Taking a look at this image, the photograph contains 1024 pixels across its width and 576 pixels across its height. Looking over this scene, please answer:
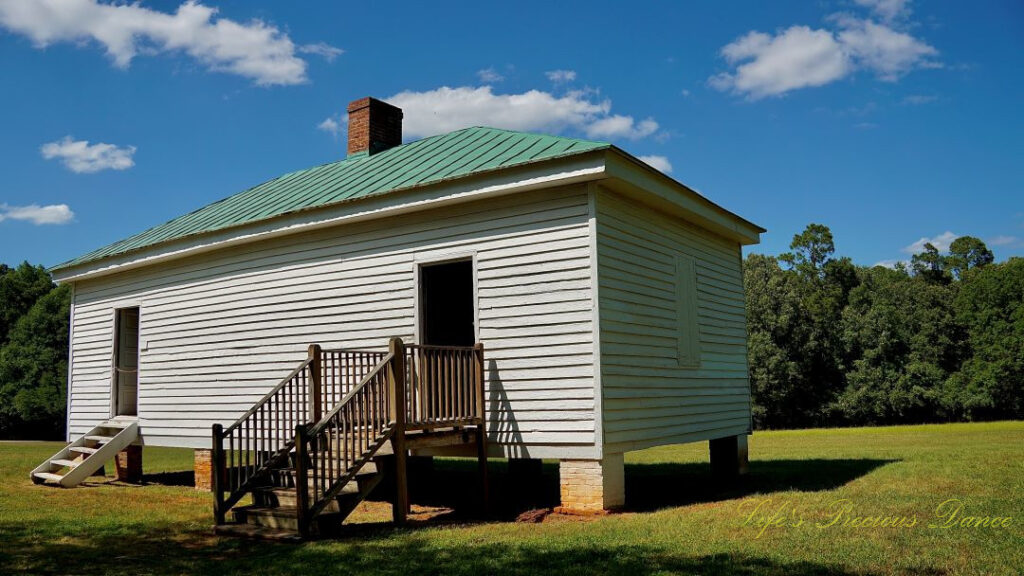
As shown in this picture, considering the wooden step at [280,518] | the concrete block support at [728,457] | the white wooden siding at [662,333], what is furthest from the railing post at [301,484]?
the concrete block support at [728,457]

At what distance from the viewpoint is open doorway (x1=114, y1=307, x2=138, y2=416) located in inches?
656

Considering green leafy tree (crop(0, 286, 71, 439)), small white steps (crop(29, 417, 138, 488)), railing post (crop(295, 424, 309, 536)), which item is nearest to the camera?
railing post (crop(295, 424, 309, 536))

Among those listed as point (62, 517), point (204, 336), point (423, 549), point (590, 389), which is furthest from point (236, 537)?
point (204, 336)

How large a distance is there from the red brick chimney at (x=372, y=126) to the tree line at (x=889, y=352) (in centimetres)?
3488

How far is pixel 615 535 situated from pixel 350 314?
5819 mm

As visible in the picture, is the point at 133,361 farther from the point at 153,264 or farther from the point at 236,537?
the point at 236,537

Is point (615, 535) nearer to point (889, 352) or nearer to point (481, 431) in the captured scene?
point (481, 431)

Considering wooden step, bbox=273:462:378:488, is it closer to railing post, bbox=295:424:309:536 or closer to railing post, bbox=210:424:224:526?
railing post, bbox=210:424:224:526

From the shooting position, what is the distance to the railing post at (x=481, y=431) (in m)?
10.7

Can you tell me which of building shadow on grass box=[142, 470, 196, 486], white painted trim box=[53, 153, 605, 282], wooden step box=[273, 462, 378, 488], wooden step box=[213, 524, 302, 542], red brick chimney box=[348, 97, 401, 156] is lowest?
building shadow on grass box=[142, 470, 196, 486]

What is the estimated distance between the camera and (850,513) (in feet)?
30.5

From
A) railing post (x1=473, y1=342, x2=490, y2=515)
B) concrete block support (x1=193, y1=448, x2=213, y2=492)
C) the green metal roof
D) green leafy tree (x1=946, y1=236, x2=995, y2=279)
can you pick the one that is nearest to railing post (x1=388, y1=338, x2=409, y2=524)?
railing post (x1=473, y1=342, x2=490, y2=515)

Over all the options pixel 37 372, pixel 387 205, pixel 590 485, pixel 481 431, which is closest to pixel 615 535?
pixel 590 485

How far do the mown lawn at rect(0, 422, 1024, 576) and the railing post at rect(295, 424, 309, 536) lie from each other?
267 mm
